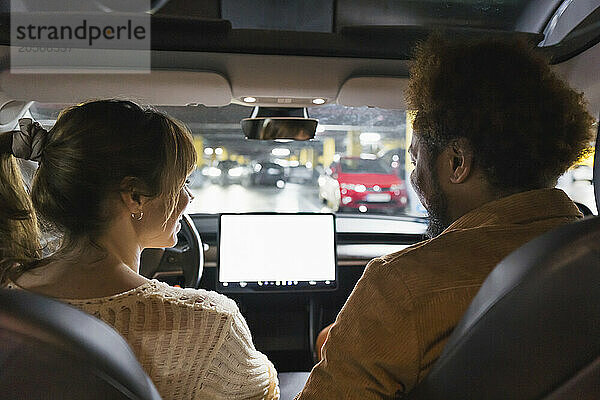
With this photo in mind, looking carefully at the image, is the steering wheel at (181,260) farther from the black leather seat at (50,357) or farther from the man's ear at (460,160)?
the black leather seat at (50,357)

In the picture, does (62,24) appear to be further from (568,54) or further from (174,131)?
(568,54)

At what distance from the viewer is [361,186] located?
4.10 metres

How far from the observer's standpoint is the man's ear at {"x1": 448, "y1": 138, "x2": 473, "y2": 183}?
138 cm

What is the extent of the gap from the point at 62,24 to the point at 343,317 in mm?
1324

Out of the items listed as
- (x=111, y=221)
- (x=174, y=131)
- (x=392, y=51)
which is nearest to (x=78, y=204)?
(x=111, y=221)

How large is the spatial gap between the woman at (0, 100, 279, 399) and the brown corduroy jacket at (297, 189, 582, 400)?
231 mm

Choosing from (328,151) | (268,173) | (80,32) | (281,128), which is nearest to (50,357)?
(80,32)

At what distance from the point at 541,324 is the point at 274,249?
1797 mm

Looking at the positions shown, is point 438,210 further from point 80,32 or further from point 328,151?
point 328,151

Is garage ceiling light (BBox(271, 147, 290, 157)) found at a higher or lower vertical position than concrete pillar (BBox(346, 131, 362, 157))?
lower

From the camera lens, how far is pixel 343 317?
1.21 m

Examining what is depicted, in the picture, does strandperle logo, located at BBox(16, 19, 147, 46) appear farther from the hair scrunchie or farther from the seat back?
the seat back

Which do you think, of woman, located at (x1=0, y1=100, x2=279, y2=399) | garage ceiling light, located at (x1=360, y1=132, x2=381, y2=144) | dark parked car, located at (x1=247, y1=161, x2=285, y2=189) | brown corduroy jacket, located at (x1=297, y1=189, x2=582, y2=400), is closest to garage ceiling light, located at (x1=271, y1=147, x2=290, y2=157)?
dark parked car, located at (x1=247, y1=161, x2=285, y2=189)

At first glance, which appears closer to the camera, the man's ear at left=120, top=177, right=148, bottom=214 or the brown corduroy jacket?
the brown corduroy jacket
